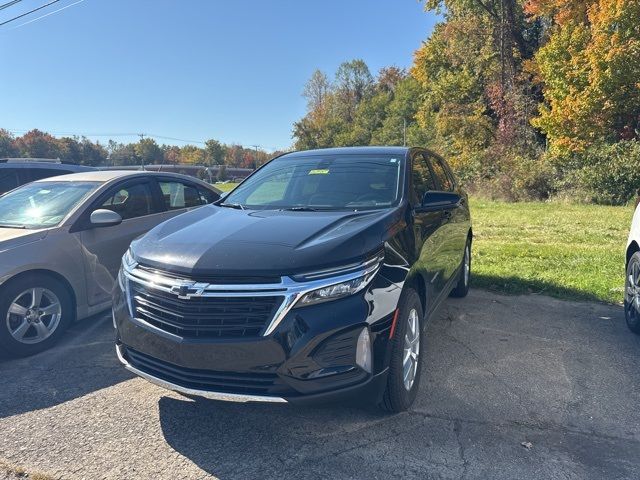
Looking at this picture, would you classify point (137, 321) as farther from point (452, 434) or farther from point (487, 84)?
point (487, 84)

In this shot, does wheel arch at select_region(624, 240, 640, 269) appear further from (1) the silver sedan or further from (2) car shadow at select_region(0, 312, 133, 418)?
(1) the silver sedan

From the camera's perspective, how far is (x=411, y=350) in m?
3.10

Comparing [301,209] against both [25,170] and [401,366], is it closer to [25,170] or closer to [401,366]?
[401,366]

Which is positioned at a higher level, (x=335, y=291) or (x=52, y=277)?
(x=335, y=291)

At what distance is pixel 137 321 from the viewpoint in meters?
2.83

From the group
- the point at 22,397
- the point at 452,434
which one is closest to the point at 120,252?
the point at 22,397

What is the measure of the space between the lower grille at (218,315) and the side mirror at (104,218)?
2354 mm

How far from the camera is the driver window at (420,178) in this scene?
3.84 m

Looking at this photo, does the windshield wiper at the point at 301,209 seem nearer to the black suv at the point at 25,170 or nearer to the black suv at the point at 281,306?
the black suv at the point at 281,306

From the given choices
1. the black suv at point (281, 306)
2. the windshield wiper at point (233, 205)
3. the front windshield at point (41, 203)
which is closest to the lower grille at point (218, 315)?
the black suv at point (281, 306)

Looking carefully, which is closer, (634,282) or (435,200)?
(435,200)

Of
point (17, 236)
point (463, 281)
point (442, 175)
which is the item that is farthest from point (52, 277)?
point (463, 281)

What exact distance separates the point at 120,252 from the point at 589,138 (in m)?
22.2

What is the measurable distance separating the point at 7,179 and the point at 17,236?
4510 mm
